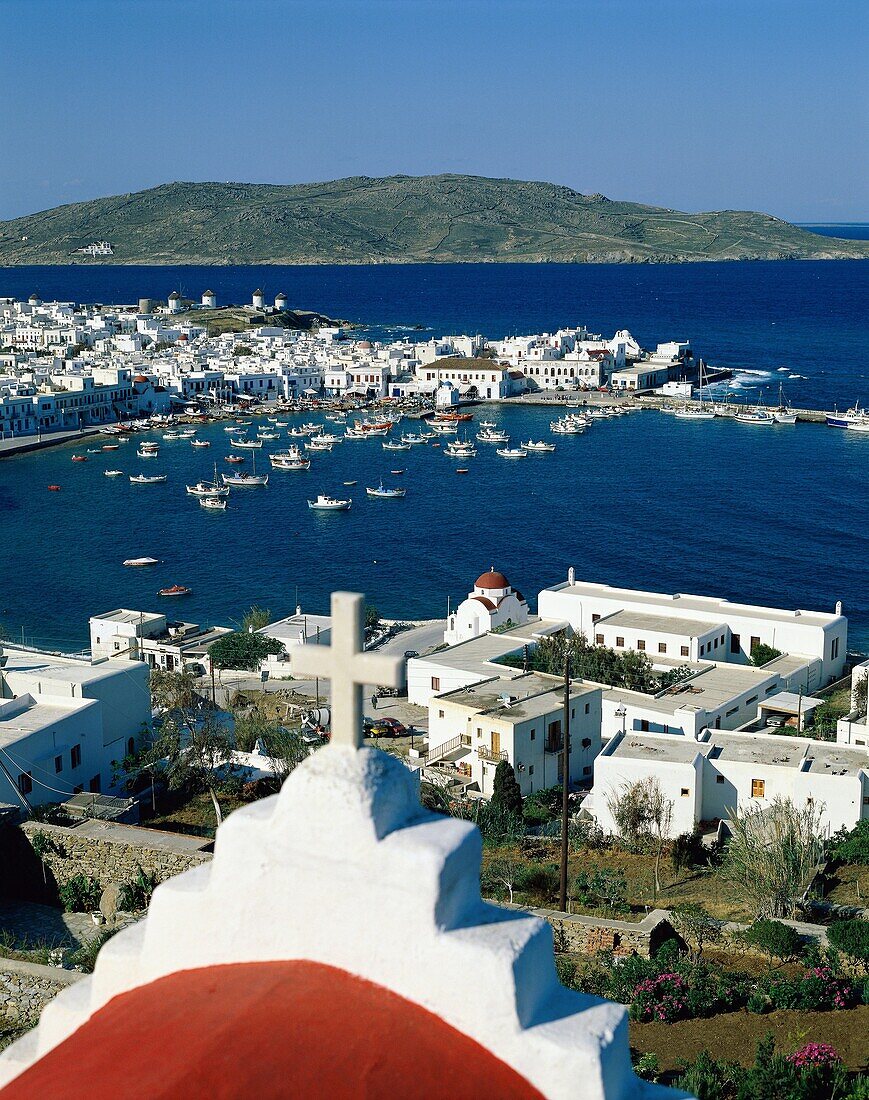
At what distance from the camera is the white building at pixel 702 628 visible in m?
26.5

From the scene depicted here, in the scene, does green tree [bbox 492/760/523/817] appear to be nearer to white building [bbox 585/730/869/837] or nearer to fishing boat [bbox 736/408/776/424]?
white building [bbox 585/730/869/837]

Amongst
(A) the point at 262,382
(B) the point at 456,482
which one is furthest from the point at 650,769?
(A) the point at 262,382

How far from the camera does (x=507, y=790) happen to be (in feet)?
58.7

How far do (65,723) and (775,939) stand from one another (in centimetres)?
936

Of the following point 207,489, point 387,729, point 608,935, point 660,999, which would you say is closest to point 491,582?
point 387,729

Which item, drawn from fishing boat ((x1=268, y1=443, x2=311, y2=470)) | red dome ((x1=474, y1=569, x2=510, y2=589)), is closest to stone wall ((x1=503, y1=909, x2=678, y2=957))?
red dome ((x1=474, y1=569, x2=510, y2=589))

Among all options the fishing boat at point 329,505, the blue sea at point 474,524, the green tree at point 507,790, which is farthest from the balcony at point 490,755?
→ the fishing boat at point 329,505

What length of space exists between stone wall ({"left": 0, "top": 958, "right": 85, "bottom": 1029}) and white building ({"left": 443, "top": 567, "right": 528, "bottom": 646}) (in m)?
19.6

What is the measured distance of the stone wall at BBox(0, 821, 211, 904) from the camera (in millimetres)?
11164

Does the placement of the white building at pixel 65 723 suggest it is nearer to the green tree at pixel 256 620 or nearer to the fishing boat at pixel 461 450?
the green tree at pixel 256 620

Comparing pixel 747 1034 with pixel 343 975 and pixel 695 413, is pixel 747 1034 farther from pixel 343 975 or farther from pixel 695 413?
pixel 695 413

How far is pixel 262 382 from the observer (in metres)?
76.8

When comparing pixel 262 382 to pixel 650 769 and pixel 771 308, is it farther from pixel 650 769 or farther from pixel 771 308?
pixel 771 308

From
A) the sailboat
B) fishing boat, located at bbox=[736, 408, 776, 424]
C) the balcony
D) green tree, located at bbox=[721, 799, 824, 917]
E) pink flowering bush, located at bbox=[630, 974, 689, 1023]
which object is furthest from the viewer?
the sailboat
